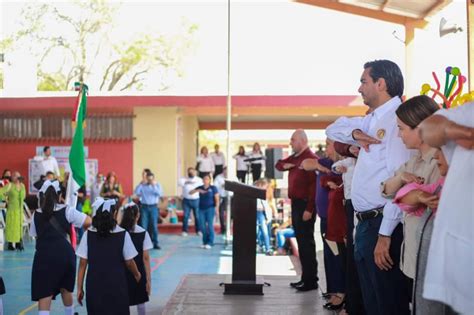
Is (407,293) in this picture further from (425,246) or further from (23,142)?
(23,142)

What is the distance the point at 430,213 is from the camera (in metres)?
3.85

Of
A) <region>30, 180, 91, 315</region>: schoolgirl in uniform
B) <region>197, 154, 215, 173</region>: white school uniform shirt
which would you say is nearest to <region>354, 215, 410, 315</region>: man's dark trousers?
<region>30, 180, 91, 315</region>: schoolgirl in uniform

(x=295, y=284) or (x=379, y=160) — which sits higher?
(x=379, y=160)

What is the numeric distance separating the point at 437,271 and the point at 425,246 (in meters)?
0.84

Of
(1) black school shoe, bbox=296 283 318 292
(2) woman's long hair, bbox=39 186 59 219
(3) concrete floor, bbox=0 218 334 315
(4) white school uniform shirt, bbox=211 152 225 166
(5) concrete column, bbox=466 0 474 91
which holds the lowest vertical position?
(3) concrete floor, bbox=0 218 334 315

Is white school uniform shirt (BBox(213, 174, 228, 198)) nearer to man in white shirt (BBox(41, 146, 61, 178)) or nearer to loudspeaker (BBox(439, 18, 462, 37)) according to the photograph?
man in white shirt (BBox(41, 146, 61, 178))

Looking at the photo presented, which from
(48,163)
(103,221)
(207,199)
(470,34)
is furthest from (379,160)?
(48,163)

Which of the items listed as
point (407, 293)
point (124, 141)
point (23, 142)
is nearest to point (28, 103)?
point (23, 142)

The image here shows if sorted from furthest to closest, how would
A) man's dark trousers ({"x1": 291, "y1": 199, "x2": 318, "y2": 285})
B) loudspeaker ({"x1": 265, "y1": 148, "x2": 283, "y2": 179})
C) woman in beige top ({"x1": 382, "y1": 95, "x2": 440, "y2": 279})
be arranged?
loudspeaker ({"x1": 265, "y1": 148, "x2": 283, "y2": 179})
man's dark trousers ({"x1": 291, "y1": 199, "x2": 318, "y2": 285})
woman in beige top ({"x1": 382, "y1": 95, "x2": 440, "y2": 279})

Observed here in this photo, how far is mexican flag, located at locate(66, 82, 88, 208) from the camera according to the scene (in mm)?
8977

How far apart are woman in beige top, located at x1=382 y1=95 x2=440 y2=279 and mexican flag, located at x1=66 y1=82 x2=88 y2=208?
5.41m

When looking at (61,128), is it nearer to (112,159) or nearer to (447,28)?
(112,159)

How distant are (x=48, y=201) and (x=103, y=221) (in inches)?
26.0

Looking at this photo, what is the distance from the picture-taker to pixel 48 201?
6852 millimetres
